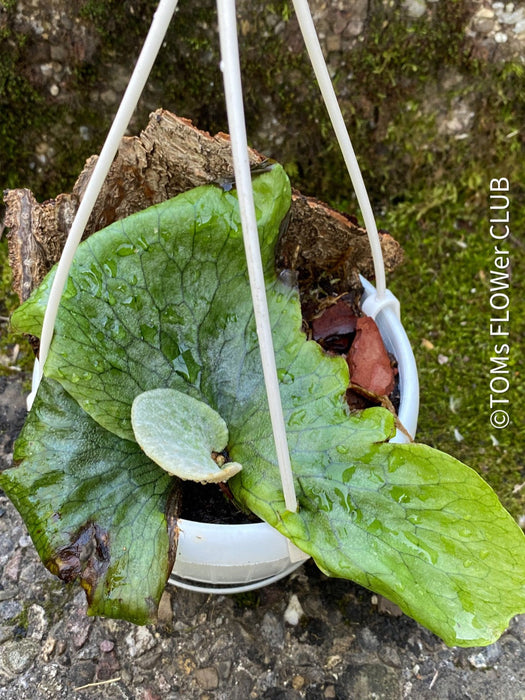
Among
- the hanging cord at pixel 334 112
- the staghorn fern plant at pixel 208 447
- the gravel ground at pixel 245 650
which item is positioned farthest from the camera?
the gravel ground at pixel 245 650

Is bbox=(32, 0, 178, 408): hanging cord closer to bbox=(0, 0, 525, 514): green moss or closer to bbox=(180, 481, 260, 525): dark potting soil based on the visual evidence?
bbox=(180, 481, 260, 525): dark potting soil

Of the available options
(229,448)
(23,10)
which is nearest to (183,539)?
(229,448)

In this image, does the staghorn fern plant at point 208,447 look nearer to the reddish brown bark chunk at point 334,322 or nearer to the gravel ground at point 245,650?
the reddish brown bark chunk at point 334,322

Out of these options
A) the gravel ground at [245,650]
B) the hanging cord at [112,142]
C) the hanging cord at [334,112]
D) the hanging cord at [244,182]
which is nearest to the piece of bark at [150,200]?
the hanging cord at [334,112]

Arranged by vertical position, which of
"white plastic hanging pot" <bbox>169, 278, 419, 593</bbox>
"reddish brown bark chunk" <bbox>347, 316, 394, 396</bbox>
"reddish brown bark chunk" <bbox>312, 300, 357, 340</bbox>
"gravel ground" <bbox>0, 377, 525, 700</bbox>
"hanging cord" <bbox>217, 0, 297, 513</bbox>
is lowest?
"gravel ground" <bbox>0, 377, 525, 700</bbox>

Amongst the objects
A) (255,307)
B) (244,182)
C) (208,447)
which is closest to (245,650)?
(208,447)

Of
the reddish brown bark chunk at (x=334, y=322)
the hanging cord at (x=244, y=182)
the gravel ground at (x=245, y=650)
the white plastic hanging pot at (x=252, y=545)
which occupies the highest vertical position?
the hanging cord at (x=244, y=182)

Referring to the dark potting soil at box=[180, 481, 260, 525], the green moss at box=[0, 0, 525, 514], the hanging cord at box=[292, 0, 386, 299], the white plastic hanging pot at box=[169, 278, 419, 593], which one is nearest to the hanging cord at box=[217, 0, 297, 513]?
the hanging cord at box=[292, 0, 386, 299]
